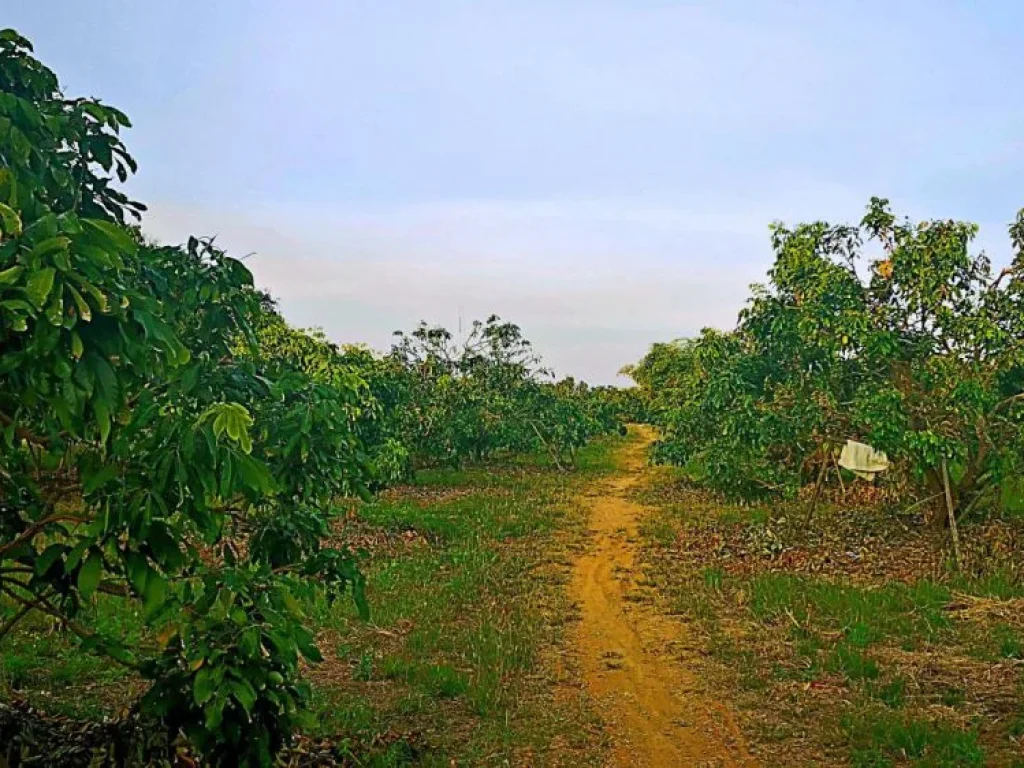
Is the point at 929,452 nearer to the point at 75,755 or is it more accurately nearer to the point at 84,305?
the point at 75,755

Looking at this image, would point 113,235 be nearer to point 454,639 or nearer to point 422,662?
point 422,662

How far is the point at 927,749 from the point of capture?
15.2 feet

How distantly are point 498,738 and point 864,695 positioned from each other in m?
2.45

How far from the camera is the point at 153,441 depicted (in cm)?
227

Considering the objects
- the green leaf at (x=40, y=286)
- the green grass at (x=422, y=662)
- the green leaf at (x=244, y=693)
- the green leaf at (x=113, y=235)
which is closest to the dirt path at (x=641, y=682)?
the green grass at (x=422, y=662)

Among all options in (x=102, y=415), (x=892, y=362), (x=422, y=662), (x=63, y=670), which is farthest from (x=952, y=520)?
(x=102, y=415)

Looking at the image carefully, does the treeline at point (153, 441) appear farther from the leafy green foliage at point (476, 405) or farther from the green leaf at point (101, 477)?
the leafy green foliage at point (476, 405)

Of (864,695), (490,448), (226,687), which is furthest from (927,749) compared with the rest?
(490,448)

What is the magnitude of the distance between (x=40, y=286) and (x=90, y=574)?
847 mm

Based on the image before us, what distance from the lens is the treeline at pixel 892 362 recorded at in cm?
889

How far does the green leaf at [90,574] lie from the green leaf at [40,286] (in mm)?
801

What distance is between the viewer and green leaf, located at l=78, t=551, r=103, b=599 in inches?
85.9

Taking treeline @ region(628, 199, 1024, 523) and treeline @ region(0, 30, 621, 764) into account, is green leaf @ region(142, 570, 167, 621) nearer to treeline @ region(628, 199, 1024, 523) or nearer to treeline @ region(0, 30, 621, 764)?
treeline @ region(0, 30, 621, 764)

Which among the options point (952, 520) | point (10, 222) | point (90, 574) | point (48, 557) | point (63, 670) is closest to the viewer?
point (10, 222)
